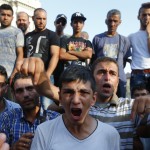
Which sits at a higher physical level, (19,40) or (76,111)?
(19,40)

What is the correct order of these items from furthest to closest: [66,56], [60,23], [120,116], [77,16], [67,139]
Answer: [60,23], [77,16], [66,56], [120,116], [67,139]

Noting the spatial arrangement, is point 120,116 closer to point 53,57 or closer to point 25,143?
point 25,143

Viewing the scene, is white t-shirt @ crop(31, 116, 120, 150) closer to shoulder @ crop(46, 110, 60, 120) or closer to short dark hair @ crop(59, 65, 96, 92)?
short dark hair @ crop(59, 65, 96, 92)

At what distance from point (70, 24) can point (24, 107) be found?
112 inches

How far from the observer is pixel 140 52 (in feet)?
19.9

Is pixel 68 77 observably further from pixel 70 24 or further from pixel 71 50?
pixel 70 24

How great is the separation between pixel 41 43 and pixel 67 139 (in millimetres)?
3345

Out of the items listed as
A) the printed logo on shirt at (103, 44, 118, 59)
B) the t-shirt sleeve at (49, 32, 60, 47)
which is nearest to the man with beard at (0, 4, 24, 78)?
the t-shirt sleeve at (49, 32, 60, 47)

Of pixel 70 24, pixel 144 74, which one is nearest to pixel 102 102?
pixel 144 74

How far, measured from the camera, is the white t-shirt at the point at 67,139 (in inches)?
105

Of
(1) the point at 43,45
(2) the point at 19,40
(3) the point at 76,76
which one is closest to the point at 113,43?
(1) the point at 43,45

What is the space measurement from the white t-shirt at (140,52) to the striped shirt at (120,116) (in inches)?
98.1

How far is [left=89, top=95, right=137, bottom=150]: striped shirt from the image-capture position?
3373mm

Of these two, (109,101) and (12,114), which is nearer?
(109,101)
